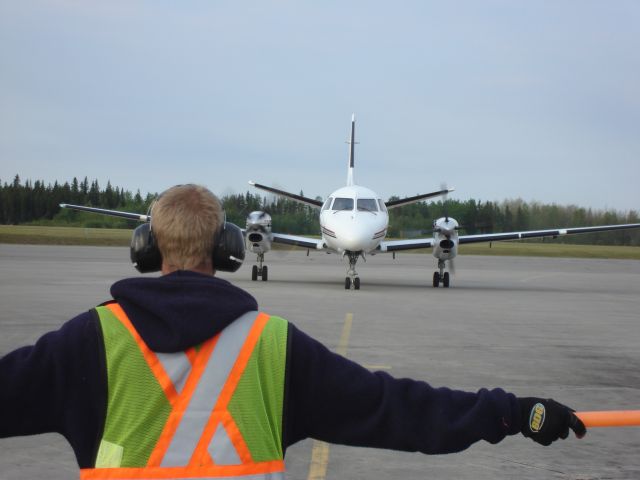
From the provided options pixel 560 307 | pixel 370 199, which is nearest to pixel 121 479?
pixel 560 307

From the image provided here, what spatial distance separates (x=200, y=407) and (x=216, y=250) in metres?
0.53

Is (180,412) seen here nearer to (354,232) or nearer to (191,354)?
(191,354)

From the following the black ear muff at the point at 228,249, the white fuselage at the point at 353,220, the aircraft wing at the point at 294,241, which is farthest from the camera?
the aircraft wing at the point at 294,241

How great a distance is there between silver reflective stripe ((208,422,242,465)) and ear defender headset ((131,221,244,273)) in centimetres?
56

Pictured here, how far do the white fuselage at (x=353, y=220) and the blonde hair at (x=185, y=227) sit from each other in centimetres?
2173

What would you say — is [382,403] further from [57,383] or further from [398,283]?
[398,283]

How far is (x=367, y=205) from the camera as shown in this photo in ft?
85.2

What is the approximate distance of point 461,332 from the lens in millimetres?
13820

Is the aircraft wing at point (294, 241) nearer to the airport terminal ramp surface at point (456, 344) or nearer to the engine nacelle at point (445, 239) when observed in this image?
the airport terminal ramp surface at point (456, 344)

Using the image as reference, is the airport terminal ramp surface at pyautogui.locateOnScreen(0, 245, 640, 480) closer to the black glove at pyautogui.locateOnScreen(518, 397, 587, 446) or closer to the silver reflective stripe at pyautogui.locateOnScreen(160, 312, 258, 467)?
the black glove at pyautogui.locateOnScreen(518, 397, 587, 446)

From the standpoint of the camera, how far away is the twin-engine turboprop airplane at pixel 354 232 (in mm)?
24562

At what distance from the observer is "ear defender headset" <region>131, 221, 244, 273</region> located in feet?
8.71

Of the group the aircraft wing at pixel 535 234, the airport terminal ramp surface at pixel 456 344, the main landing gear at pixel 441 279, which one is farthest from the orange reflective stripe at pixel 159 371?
the aircraft wing at pixel 535 234

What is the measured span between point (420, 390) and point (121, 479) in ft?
2.87
